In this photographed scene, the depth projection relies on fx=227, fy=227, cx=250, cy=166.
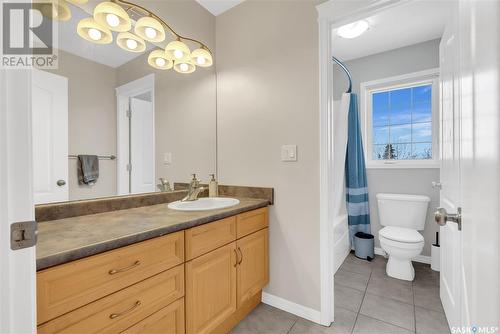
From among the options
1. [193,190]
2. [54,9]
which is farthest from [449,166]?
[54,9]

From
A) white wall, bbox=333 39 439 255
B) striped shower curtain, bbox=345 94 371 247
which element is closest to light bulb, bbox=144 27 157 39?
striped shower curtain, bbox=345 94 371 247

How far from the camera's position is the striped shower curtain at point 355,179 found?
264cm

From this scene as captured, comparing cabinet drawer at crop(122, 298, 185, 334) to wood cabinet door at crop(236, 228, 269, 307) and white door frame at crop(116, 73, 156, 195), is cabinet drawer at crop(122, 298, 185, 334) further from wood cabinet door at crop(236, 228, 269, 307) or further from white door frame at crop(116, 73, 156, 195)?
white door frame at crop(116, 73, 156, 195)

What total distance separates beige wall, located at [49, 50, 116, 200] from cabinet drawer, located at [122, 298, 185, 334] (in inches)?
29.9

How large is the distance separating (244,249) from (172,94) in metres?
1.32

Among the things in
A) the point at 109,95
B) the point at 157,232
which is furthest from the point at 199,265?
the point at 109,95

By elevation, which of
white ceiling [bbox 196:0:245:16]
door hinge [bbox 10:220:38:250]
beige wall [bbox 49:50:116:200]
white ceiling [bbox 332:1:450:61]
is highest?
white ceiling [bbox 196:0:245:16]

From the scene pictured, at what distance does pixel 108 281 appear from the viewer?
2.71 feet

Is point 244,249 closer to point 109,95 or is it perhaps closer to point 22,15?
point 109,95

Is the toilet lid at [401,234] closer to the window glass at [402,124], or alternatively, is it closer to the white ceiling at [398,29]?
the window glass at [402,124]

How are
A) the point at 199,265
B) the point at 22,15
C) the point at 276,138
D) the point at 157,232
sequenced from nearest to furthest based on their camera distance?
1. the point at 22,15
2. the point at 157,232
3. the point at 199,265
4. the point at 276,138

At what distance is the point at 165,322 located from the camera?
40.2 inches

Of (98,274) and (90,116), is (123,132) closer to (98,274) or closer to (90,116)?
(90,116)

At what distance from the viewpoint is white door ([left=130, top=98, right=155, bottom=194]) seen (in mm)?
1551
